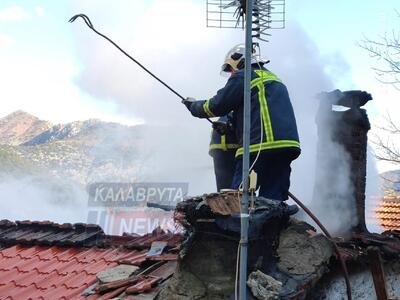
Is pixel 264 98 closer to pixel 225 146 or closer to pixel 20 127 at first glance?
pixel 225 146

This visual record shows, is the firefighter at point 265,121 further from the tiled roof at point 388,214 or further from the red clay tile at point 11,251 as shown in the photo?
the tiled roof at point 388,214

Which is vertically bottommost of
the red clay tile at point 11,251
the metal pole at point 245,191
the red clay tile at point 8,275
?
the red clay tile at point 8,275

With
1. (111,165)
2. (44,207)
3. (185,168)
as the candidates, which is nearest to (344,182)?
(185,168)

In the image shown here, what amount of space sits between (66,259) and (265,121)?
2436 millimetres

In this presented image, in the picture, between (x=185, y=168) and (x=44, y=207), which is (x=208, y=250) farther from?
(x=44, y=207)

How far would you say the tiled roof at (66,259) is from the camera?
13.4ft

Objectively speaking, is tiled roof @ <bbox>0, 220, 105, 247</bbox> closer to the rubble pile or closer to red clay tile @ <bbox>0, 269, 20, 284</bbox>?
red clay tile @ <bbox>0, 269, 20, 284</bbox>

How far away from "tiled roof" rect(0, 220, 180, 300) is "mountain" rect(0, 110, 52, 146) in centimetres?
3598

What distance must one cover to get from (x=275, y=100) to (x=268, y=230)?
100 cm

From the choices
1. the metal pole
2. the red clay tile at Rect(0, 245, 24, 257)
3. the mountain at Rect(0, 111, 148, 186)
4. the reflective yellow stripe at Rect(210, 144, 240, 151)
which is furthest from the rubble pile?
the mountain at Rect(0, 111, 148, 186)

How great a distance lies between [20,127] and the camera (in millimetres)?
43000

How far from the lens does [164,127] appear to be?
19125 mm

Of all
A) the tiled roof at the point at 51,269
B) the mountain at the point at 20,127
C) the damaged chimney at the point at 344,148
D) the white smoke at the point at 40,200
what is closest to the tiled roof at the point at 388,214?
the damaged chimney at the point at 344,148

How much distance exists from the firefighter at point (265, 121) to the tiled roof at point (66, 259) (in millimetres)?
946
